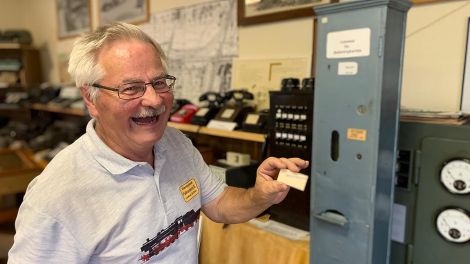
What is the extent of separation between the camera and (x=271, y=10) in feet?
6.31

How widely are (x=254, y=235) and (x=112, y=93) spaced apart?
0.86 meters

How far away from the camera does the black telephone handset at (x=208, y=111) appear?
2.03 metres

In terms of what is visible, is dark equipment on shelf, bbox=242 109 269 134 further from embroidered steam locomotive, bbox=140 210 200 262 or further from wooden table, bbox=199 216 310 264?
embroidered steam locomotive, bbox=140 210 200 262

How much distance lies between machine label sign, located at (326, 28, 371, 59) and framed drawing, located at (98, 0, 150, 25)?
6.60 ft

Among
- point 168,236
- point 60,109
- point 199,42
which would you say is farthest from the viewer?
point 60,109

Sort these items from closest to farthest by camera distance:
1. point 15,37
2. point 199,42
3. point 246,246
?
point 246,246, point 199,42, point 15,37

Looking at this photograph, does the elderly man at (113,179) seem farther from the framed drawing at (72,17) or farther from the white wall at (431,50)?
the framed drawing at (72,17)

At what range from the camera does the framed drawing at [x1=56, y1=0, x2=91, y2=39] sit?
361 cm

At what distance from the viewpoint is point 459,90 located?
53.5 inches

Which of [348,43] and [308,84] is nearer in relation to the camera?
[348,43]

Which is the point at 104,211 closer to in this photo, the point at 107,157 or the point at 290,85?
the point at 107,157

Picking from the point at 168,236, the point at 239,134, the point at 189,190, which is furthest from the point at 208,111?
the point at 168,236

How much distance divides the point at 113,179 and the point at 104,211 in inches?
3.3

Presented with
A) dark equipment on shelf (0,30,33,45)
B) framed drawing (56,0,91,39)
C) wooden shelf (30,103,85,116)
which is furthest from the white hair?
dark equipment on shelf (0,30,33,45)
